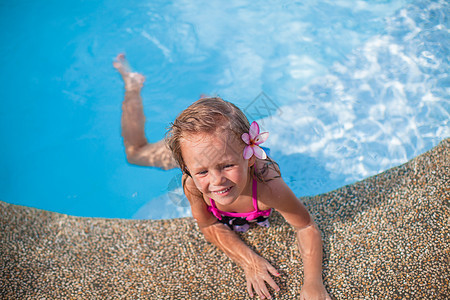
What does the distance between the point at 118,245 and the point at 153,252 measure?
13.8 inches

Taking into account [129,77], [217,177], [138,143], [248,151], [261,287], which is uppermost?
[248,151]

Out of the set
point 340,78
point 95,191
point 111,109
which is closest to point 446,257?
point 340,78

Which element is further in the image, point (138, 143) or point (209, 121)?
point (138, 143)

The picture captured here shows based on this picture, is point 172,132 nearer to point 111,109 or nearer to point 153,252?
point 153,252

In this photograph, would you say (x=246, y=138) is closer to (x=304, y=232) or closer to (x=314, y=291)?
(x=304, y=232)

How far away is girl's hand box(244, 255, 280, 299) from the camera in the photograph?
269cm

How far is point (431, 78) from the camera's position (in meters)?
4.16

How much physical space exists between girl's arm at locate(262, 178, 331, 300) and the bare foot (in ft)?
8.01

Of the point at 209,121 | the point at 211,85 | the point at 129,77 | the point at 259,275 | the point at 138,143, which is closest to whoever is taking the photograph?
the point at 209,121

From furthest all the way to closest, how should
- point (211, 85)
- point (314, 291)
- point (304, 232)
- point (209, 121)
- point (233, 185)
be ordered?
point (211, 85) → point (304, 232) → point (314, 291) → point (233, 185) → point (209, 121)

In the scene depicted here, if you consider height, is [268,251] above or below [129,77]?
below

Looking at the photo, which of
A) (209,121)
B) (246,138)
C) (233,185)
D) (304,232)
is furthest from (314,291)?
(209,121)

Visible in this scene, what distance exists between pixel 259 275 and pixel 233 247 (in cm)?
31

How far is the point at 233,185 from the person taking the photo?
7.41 feet
